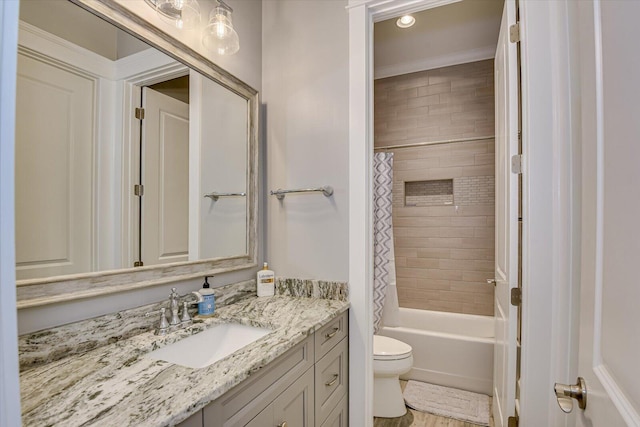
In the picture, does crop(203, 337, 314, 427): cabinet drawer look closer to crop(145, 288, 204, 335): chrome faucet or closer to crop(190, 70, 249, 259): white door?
crop(145, 288, 204, 335): chrome faucet

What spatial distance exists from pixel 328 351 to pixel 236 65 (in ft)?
4.86

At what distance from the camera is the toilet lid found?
204cm

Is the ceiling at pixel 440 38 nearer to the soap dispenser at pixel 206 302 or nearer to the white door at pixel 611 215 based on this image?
the white door at pixel 611 215

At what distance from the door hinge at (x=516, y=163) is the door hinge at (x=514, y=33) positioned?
20.0 inches

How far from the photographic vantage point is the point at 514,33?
1.38 metres

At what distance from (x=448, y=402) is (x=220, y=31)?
2680 millimetres

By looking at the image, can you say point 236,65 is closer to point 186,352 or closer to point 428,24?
point 186,352

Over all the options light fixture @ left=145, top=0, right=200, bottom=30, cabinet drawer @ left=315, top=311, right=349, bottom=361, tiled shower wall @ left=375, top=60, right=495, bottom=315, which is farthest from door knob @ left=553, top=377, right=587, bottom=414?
tiled shower wall @ left=375, top=60, right=495, bottom=315

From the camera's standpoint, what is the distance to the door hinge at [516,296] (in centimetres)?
133

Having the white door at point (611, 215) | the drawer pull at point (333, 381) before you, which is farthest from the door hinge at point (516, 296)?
the drawer pull at point (333, 381)

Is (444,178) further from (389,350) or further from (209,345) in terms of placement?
(209,345)

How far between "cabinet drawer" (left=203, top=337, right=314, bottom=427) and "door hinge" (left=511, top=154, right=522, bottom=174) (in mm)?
1121

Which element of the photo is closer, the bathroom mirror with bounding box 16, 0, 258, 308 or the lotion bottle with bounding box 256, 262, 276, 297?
the bathroom mirror with bounding box 16, 0, 258, 308

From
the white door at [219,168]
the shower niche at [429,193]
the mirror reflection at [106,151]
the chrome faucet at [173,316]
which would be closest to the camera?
the mirror reflection at [106,151]
